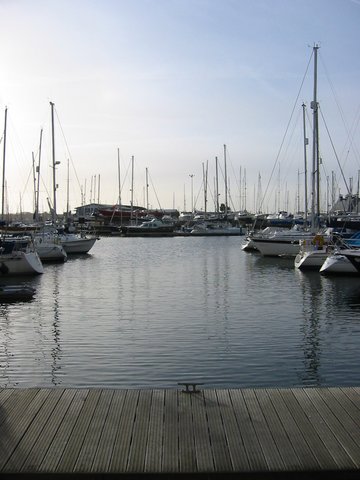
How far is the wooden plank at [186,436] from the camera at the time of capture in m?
5.05

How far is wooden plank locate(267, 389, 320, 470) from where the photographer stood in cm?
510

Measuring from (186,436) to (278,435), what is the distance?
0.88 metres

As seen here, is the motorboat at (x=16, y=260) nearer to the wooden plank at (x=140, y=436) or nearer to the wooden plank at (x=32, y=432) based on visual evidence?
the wooden plank at (x=32, y=432)

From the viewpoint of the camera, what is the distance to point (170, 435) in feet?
18.4

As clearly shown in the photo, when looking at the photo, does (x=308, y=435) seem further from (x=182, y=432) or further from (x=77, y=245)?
(x=77, y=245)

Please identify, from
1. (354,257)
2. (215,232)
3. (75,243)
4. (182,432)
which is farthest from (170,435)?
(215,232)

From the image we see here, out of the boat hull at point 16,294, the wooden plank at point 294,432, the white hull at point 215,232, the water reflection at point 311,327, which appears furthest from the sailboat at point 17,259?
the white hull at point 215,232

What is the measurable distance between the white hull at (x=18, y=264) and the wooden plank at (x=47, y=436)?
891 inches

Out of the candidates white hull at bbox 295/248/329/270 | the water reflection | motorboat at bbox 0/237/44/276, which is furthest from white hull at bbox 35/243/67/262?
the water reflection

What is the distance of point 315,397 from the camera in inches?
261

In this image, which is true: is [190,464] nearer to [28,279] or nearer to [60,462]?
[60,462]

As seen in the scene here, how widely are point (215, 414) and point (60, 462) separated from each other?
1738 millimetres

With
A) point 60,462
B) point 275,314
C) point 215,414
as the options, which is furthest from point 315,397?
point 275,314

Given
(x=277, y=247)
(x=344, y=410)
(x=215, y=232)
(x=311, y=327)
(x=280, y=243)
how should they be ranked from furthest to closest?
(x=215, y=232) < (x=277, y=247) < (x=280, y=243) < (x=311, y=327) < (x=344, y=410)
